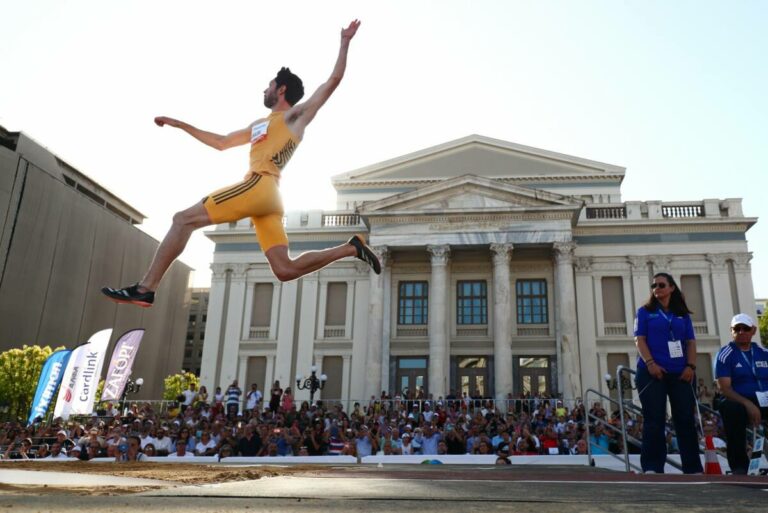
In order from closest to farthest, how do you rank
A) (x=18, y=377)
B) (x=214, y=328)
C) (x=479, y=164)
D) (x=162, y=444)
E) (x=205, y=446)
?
(x=205, y=446), (x=162, y=444), (x=214, y=328), (x=479, y=164), (x=18, y=377)

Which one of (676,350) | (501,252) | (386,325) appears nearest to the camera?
(676,350)

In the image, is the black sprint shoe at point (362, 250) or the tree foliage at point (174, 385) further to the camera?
the tree foliage at point (174, 385)

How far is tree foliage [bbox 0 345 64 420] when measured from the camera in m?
38.1

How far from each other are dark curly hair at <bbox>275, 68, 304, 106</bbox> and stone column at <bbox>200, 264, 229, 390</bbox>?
25270mm

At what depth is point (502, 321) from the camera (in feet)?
87.2

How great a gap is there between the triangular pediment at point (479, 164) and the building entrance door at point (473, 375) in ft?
36.0

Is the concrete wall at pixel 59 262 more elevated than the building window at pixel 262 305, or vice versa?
the concrete wall at pixel 59 262

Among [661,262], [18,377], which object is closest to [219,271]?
[18,377]

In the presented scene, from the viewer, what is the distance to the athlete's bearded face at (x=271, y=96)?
5.70 meters

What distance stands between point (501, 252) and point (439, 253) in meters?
2.62

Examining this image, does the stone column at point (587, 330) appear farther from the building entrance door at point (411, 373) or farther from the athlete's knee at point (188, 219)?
the athlete's knee at point (188, 219)

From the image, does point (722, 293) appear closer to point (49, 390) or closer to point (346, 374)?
point (346, 374)

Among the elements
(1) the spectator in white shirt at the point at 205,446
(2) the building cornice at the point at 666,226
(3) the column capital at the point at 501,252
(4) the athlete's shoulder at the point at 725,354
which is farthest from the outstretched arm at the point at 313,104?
(2) the building cornice at the point at 666,226

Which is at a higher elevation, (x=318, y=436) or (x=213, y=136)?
(x=213, y=136)
